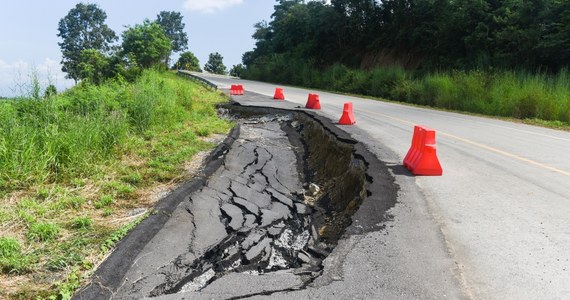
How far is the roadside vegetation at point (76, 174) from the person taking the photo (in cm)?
336

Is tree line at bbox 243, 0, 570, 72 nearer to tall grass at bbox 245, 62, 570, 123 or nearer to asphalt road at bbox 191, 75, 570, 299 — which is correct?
tall grass at bbox 245, 62, 570, 123

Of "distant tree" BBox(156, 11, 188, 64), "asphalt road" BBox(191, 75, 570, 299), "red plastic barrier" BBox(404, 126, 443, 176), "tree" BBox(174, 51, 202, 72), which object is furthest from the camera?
"distant tree" BBox(156, 11, 188, 64)

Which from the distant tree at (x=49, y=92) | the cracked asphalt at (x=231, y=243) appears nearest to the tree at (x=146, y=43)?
the distant tree at (x=49, y=92)

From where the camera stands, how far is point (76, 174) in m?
5.49

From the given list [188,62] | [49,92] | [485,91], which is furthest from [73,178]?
[188,62]

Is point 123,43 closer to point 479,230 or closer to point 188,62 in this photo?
point 188,62

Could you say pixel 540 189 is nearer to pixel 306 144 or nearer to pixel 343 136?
pixel 343 136

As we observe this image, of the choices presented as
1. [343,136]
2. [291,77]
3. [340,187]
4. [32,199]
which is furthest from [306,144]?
[291,77]

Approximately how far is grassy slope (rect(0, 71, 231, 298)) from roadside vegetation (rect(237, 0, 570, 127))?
11.1 meters

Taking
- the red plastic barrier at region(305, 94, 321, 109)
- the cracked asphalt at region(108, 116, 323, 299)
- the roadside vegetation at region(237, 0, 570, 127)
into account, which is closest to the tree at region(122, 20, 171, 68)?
the roadside vegetation at region(237, 0, 570, 127)

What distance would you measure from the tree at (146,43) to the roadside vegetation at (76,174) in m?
29.8

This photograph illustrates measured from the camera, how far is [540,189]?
5332 mm

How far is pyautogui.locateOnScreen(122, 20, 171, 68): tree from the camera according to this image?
38625mm

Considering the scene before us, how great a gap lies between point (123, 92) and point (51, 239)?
6511mm
